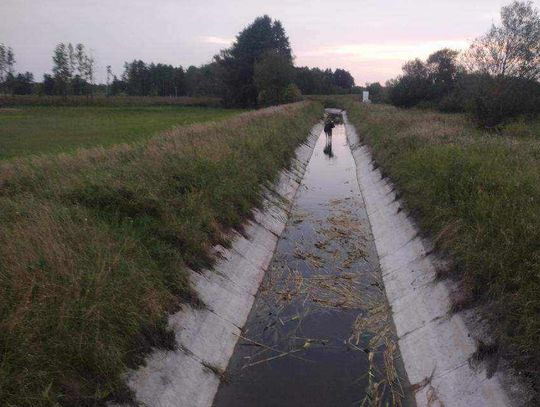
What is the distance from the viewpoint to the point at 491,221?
888 centimetres

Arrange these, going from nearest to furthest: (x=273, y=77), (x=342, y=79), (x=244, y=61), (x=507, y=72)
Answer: (x=507, y=72)
(x=273, y=77)
(x=244, y=61)
(x=342, y=79)

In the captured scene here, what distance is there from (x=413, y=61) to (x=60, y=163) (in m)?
60.0

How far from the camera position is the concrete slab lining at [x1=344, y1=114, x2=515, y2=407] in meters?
6.23

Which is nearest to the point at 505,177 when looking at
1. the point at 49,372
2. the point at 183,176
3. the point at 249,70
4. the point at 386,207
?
the point at 386,207

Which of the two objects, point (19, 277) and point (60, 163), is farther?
point (60, 163)

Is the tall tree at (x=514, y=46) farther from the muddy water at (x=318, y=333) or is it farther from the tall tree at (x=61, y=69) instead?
the tall tree at (x=61, y=69)

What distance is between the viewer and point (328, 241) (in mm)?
13859

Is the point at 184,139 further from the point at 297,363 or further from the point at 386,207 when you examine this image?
the point at 297,363

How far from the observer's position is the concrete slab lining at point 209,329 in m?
6.30

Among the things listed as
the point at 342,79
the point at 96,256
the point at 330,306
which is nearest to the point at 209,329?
the point at 96,256

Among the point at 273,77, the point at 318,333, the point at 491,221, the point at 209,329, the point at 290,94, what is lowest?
the point at 318,333

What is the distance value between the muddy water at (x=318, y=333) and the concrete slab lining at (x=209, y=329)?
0.27 metres

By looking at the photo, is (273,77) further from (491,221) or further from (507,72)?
(491,221)

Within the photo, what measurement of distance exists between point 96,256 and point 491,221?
762cm
